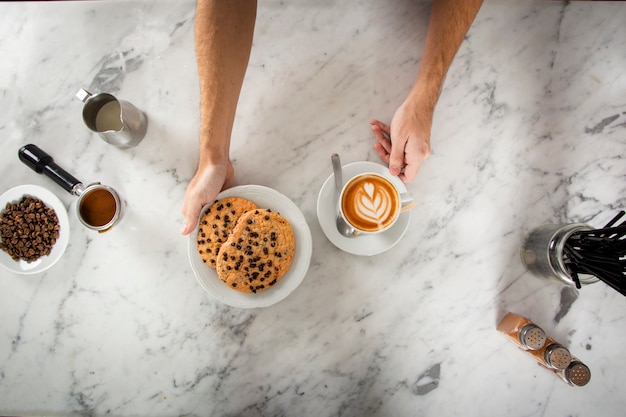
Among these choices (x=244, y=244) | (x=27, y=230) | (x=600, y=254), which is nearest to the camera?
(x=600, y=254)

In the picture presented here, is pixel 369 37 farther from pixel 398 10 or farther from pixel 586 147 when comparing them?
pixel 586 147

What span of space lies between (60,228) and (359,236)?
1.03m

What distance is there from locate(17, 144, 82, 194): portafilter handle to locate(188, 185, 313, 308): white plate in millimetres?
483

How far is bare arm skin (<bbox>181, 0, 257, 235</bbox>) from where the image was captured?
1236 millimetres

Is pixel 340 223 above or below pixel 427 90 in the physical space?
below

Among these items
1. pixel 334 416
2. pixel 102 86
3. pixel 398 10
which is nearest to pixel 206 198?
pixel 102 86

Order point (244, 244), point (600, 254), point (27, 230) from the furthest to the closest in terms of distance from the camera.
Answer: point (27, 230) → point (244, 244) → point (600, 254)

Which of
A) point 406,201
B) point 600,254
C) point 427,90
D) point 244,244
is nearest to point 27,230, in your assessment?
point 244,244

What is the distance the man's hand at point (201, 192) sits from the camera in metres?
1.21

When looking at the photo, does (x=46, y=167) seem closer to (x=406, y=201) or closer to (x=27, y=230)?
(x=27, y=230)

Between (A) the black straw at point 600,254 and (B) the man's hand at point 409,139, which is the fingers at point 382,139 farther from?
(A) the black straw at point 600,254

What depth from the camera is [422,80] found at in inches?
52.1

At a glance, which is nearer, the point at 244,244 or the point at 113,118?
the point at 244,244

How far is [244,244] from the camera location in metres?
1.21
